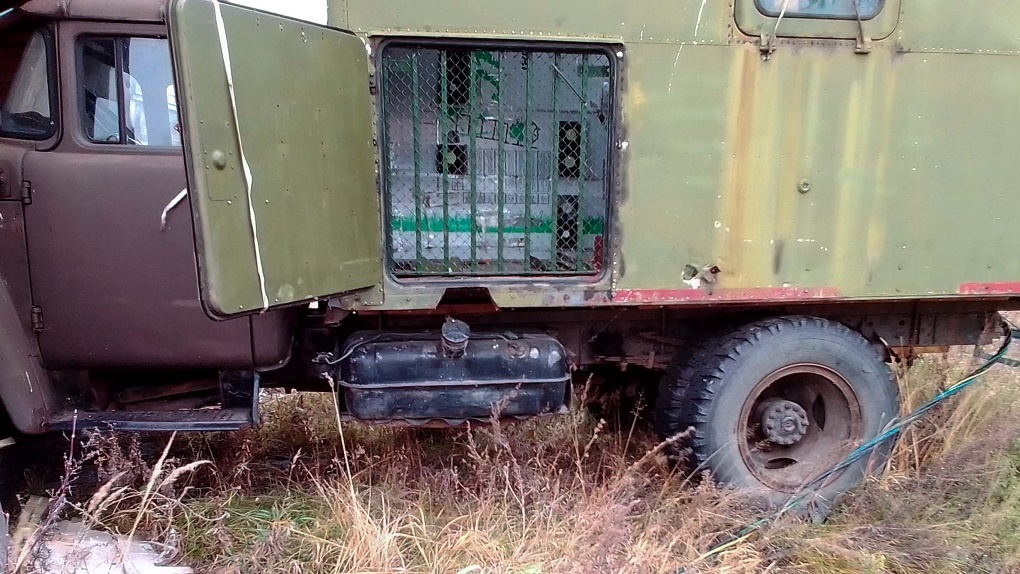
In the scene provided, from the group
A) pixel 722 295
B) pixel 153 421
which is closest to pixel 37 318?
pixel 153 421

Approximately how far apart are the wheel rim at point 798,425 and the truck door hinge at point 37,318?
312cm

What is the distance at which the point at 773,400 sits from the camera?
3.25 meters

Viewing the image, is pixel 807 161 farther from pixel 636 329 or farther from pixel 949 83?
pixel 636 329

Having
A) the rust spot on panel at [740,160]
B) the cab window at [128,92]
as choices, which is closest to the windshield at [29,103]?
the cab window at [128,92]

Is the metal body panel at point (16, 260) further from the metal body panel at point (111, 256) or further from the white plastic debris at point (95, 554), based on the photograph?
the white plastic debris at point (95, 554)

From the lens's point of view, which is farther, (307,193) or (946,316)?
(946,316)

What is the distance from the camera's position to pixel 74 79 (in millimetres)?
2666

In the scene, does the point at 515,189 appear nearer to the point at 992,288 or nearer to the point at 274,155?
the point at 274,155

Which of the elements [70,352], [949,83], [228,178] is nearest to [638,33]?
[949,83]

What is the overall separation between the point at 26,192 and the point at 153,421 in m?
1.07

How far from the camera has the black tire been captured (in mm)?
3049

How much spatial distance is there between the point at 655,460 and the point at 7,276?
9.93 ft

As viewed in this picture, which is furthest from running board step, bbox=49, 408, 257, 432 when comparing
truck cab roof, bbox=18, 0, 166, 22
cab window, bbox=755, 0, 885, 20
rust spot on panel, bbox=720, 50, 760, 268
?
cab window, bbox=755, 0, 885, 20

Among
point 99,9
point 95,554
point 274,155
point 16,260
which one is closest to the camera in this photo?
point 274,155
